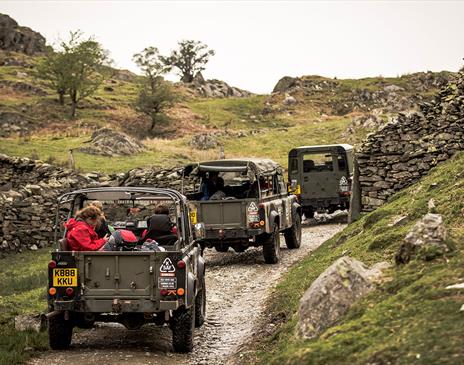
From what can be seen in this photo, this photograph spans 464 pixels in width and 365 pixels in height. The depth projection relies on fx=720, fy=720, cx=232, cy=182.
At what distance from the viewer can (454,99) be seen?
19.2 metres

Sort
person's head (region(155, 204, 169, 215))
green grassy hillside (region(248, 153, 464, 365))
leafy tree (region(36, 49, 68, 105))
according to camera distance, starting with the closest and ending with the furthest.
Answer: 1. green grassy hillside (region(248, 153, 464, 365))
2. person's head (region(155, 204, 169, 215))
3. leafy tree (region(36, 49, 68, 105))

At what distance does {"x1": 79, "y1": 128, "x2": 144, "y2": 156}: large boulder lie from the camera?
1488 inches

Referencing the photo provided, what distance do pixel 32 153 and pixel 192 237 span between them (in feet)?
86.6

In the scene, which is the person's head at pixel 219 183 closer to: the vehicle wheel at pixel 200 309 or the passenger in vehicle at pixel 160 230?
the vehicle wheel at pixel 200 309

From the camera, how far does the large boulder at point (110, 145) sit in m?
37.8

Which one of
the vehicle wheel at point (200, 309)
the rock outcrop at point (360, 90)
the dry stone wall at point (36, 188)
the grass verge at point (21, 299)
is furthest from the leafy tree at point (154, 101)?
the vehicle wheel at point (200, 309)

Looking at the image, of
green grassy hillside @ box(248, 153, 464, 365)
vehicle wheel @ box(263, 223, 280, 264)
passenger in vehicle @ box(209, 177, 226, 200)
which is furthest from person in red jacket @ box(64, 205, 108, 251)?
passenger in vehicle @ box(209, 177, 226, 200)

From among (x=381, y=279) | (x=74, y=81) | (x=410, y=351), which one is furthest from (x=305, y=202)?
(x=74, y=81)

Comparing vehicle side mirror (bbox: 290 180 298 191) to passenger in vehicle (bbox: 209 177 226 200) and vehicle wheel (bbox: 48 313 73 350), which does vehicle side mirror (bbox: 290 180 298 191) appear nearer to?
passenger in vehicle (bbox: 209 177 226 200)

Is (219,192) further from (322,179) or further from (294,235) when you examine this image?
(322,179)

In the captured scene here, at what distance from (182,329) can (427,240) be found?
3474 millimetres

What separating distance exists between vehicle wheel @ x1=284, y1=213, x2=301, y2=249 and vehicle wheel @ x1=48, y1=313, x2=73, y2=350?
1059 cm

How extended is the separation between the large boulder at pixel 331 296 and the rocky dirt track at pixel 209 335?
1.81m

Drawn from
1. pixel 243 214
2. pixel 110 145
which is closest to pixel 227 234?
pixel 243 214
